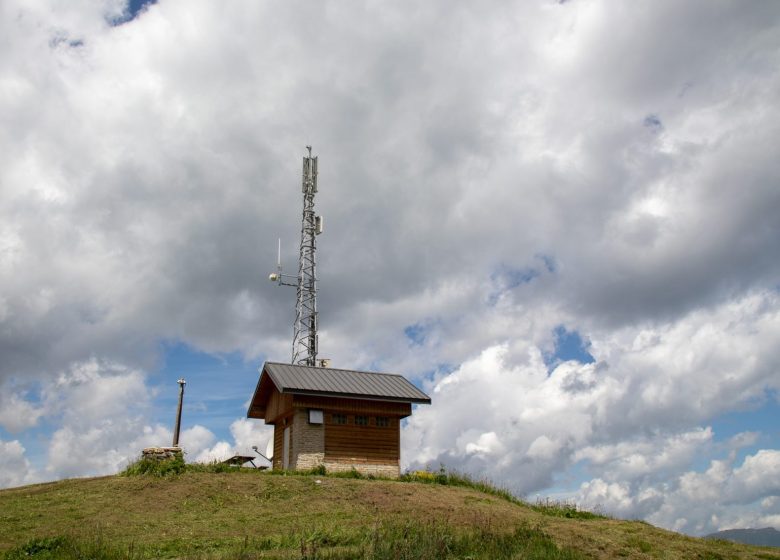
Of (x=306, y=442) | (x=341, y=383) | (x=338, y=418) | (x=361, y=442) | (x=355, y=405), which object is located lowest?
(x=306, y=442)

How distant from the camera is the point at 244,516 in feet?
66.7

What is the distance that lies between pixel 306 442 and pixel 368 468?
3.14 m

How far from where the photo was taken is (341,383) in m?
31.3

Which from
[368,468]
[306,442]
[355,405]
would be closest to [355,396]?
[355,405]

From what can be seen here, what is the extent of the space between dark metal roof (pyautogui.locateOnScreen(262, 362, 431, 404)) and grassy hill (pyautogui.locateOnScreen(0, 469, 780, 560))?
412 centimetres

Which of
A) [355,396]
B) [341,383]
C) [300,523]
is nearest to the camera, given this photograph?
[300,523]

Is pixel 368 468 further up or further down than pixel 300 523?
further up

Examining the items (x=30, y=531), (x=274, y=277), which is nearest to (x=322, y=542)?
(x=30, y=531)

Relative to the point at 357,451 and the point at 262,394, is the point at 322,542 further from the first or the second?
the point at 262,394

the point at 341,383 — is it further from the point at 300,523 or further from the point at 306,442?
the point at 300,523

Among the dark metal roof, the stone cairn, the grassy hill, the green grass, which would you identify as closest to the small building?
the dark metal roof

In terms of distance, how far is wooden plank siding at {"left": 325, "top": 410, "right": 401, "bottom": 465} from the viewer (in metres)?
29.9

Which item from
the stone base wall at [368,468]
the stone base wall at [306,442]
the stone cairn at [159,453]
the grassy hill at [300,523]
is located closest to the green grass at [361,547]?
the grassy hill at [300,523]

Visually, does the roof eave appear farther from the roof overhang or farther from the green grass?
the green grass
